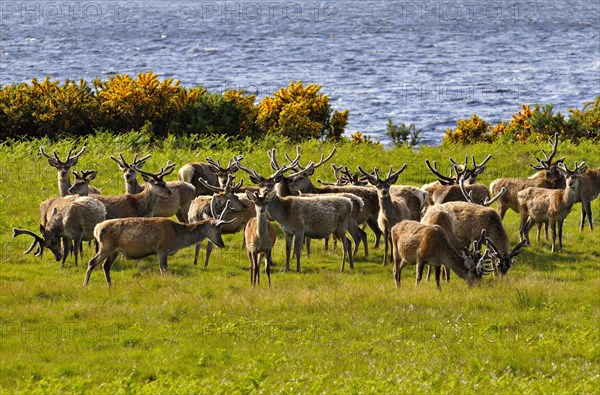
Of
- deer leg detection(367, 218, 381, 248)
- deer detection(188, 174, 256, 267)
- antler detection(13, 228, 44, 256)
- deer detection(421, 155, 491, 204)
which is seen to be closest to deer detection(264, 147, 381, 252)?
deer leg detection(367, 218, 381, 248)

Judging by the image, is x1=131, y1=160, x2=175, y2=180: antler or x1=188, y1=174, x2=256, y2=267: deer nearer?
x1=188, y1=174, x2=256, y2=267: deer

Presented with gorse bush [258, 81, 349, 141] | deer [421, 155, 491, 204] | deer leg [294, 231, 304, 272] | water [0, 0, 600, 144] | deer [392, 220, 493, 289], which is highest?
deer [392, 220, 493, 289]

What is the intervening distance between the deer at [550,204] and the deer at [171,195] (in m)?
7.49

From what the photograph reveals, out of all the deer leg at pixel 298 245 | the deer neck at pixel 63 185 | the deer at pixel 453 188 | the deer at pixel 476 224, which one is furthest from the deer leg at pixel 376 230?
the deer neck at pixel 63 185

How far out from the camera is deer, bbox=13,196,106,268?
65.0 feet

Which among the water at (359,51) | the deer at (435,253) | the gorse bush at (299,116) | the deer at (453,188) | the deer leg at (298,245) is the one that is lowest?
the water at (359,51)

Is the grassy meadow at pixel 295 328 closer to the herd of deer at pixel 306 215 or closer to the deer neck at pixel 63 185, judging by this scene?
the herd of deer at pixel 306 215

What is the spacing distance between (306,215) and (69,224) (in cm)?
460

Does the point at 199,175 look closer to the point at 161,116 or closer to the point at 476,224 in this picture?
the point at 476,224

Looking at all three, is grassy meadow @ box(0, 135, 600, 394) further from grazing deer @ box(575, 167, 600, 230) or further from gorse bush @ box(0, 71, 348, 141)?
gorse bush @ box(0, 71, 348, 141)

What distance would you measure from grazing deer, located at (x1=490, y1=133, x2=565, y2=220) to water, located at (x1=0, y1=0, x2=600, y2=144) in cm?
3195

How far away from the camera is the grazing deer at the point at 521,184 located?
949 inches

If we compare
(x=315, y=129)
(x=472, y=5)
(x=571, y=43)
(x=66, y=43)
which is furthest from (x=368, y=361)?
(x=472, y=5)

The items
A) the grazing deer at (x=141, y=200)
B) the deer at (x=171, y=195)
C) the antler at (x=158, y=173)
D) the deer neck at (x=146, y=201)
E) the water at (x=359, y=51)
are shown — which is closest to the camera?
the grazing deer at (x=141, y=200)
